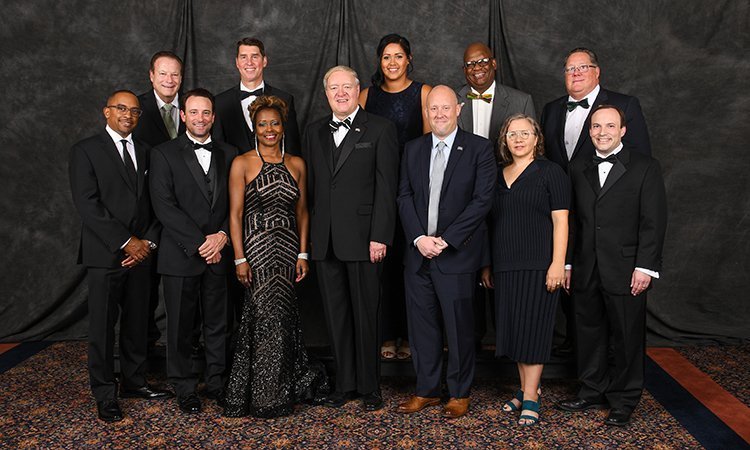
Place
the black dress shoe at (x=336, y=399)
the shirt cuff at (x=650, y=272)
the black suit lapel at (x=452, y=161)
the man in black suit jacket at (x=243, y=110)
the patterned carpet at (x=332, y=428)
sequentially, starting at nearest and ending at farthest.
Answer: the patterned carpet at (x=332, y=428) < the shirt cuff at (x=650, y=272) < the black suit lapel at (x=452, y=161) < the black dress shoe at (x=336, y=399) < the man in black suit jacket at (x=243, y=110)

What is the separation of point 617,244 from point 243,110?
7.59 ft

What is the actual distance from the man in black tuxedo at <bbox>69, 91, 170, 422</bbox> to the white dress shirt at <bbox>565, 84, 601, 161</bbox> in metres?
2.42

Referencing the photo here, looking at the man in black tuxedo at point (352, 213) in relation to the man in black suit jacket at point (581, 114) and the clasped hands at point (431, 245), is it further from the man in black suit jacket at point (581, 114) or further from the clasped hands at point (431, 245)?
the man in black suit jacket at point (581, 114)

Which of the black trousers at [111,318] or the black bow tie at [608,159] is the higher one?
the black bow tie at [608,159]

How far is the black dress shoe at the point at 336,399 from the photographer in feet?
13.2

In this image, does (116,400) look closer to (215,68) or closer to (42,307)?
→ (42,307)

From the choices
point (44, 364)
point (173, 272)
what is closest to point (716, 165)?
point (173, 272)

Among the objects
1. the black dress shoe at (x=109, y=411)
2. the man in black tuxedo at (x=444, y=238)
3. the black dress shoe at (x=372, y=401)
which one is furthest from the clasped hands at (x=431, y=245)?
the black dress shoe at (x=109, y=411)

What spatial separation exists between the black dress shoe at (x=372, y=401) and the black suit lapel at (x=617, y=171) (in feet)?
5.30

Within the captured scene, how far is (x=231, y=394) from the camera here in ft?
12.8

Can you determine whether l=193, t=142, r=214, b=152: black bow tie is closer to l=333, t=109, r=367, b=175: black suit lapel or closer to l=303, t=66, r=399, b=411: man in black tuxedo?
l=303, t=66, r=399, b=411: man in black tuxedo

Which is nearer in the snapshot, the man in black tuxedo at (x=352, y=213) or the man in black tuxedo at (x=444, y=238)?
the man in black tuxedo at (x=444, y=238)

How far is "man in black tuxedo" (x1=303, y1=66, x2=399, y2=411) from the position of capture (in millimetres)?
3869

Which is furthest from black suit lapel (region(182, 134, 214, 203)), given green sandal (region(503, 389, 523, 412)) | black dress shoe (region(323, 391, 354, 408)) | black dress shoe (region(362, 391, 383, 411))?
green sandal (region(503, 389, 523, 412))
